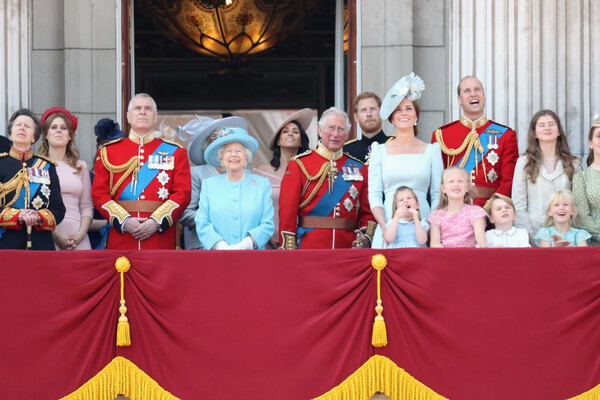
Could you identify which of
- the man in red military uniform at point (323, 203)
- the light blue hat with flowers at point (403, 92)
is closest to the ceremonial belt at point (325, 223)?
the man in red military uniform at point (323, 203)

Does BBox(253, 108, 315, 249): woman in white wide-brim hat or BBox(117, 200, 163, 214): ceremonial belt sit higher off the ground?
BBox(253, 108, 315, 249): woman in white wide-brim hat

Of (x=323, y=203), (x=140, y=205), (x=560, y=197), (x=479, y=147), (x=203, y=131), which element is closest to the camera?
(x=560, y=197)

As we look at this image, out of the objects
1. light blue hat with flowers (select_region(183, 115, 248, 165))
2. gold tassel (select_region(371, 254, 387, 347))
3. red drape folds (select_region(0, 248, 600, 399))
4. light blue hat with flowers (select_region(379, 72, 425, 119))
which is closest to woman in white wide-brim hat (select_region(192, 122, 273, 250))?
light blue hat with flowers (select_region(183, 115, 248, 165))

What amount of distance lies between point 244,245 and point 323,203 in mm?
734

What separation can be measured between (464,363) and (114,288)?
6.83 ft

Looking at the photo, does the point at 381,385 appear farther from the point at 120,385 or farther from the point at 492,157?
the point at 492,157

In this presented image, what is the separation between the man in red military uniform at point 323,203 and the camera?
8.91 m

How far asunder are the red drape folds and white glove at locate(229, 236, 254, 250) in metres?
0.69

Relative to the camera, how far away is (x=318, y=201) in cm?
901

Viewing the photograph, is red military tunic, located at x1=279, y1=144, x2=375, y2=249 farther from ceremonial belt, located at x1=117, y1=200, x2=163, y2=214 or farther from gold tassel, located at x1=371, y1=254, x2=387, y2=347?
gold tassel, located at x1=371, y1=254, x2=387, y2=347

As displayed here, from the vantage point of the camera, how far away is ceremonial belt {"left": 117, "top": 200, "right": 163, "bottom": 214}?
887cm

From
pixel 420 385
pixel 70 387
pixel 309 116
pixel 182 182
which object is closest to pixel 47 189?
pixel 182 182

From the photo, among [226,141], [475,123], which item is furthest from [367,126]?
[226,141]

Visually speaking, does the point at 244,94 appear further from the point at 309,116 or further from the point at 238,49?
the point at 309,116
